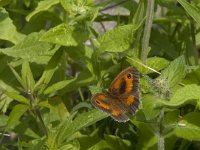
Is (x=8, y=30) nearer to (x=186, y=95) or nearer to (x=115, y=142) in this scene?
(x=115, y=142)

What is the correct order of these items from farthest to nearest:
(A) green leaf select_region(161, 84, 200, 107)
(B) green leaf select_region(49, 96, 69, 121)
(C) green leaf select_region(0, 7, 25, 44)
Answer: (C) green leaf select_region(0, 7, 25, 44), (B) green leaf select_region(49, 96, 69, 121), (A) green leaf select_region(161, 84, 200, 107)

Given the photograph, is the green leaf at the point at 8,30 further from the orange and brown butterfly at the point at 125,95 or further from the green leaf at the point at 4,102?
the orange and brown butterfly at the point at 125,95

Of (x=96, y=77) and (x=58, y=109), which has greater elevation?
(x=96, y=77)

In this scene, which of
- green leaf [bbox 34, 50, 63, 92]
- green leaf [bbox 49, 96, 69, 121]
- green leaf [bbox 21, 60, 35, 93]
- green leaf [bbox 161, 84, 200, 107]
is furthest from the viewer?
green leaf [bbox 49, 96, 69, 121]

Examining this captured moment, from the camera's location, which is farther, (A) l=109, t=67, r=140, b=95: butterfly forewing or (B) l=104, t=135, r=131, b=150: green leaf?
(B) l=104, t=135, r=131, b=150: green leaf

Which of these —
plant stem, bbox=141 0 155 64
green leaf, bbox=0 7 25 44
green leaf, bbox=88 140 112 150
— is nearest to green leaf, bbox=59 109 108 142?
green leaf, bbox=88 140 112 150

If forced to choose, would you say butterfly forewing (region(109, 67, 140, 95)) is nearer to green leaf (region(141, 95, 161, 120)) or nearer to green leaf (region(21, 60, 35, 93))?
green leaf (region(141, 95, 161, 120))

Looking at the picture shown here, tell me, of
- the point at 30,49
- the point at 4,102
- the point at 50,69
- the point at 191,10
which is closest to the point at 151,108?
the point at 191,10
